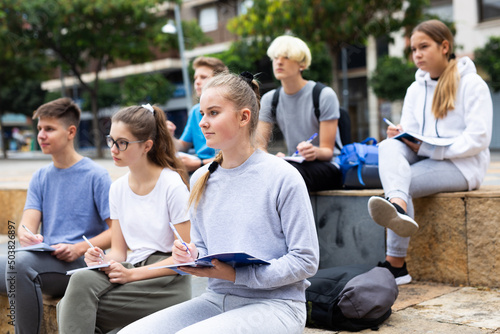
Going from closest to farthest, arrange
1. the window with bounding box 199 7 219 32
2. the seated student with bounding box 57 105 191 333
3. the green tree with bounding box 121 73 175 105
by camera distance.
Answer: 1. the seated student with bounding box 57 105 191 333
2. the green tree with bounding box 121 73 175 105
3. the window with bounding box 199 7 219 32

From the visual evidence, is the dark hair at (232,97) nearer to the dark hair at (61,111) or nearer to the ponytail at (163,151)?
the ponytail at (163,151)

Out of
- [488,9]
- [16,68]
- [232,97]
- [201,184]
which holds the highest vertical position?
[488,9]

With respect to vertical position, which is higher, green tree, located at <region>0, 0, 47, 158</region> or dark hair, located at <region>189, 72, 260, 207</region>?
green tree, located at <region>0, 0, 47, 158</region>

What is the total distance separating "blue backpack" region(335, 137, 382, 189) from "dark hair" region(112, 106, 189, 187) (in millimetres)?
1543

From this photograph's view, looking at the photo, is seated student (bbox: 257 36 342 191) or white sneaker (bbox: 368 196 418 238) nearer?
white sneaker (bbox: 368 196 418 238)

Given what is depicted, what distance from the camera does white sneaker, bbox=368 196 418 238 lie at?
10.6 feet

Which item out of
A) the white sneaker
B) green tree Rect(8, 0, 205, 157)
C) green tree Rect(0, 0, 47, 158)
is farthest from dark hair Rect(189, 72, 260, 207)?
green tree Rect(8, 0, 205, 157)

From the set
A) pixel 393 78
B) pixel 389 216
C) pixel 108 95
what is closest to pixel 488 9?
pixel 393 78

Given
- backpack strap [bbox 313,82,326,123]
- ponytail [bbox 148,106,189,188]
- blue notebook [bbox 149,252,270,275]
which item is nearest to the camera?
blue notebook [bbox 149,252,270,275]

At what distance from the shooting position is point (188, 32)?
23.5 m

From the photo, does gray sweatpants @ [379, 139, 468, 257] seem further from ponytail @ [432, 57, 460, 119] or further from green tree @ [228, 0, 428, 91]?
green tree @ [228, 0, 428, 91]

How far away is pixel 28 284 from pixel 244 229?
149 centimetres

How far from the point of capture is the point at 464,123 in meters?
3.86

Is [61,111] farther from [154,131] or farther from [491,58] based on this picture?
[491,58]
